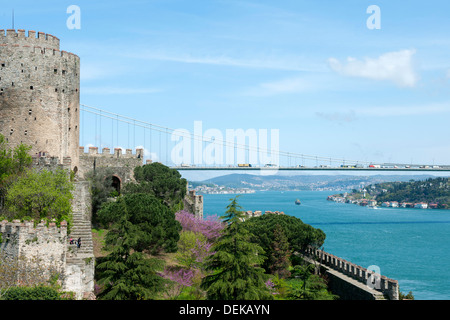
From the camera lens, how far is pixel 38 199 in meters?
18.7

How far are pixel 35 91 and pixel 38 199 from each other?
21.6 ft

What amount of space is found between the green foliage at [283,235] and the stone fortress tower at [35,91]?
1189 cm

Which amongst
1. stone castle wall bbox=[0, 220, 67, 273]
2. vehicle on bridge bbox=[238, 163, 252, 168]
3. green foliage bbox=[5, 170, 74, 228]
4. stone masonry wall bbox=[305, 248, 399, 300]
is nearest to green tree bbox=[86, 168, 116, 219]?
green foliage bbox=[5, 170, 74, 228]

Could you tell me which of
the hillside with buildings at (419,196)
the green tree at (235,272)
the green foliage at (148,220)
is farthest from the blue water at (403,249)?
the hillside with buildings at (419,196)

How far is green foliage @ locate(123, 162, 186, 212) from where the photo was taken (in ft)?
99.2

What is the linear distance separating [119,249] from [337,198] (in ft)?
622

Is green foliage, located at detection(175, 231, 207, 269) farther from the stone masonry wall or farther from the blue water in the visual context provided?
the blue water

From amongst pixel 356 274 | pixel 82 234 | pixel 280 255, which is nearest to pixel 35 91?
pixel 82 234

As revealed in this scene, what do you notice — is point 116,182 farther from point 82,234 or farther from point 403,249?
point 403,249

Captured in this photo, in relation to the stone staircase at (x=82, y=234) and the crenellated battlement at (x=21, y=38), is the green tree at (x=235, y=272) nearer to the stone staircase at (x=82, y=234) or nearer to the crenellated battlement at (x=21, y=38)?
the stone staircase at (x=82, y=234)

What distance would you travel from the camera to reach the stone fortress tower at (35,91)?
22.6m

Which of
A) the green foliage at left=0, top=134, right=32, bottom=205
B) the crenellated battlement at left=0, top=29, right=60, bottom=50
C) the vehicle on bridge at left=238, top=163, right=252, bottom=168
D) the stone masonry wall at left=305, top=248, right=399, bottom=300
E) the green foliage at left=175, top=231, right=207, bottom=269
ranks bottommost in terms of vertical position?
the stone masonry wall at left=305, top=248, right=399, bottom=300

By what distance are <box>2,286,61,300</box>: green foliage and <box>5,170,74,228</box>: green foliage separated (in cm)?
441

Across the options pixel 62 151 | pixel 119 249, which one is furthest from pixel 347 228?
pixel 119 249
